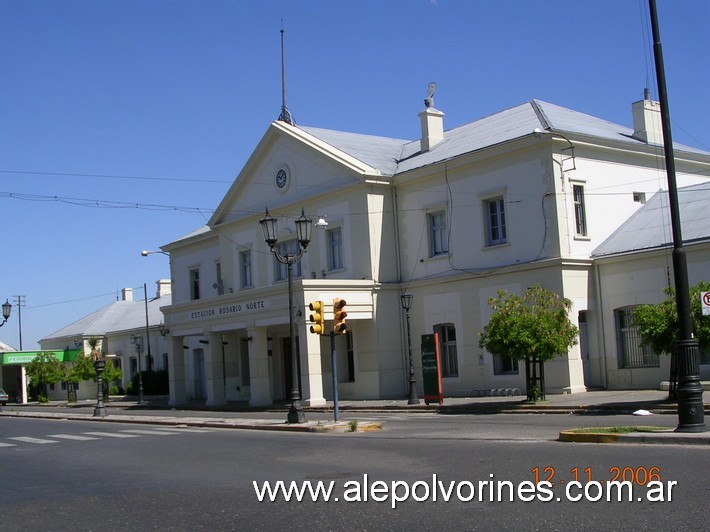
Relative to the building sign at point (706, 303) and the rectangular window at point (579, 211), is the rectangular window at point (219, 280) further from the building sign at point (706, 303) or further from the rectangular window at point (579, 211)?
the building sign at point (706, 303)

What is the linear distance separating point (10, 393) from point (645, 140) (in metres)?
56.1

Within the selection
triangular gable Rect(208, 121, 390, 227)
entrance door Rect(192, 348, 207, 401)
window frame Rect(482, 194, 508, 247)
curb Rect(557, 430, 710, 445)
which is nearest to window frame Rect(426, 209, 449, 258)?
window frame Rect(482, 194, 508, 247)

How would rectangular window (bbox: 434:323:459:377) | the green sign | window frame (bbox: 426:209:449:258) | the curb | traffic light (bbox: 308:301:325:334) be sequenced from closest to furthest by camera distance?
the curb < traffic light (bbox: 308:301:325:334) < the green sign < rectangular window (bbox: 434:323:459:377) < window frame (bbox: 426:209:449:258)

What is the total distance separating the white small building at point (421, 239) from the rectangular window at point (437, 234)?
70 millimetres

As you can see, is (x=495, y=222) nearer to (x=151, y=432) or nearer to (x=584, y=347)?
(x=584, y=347)

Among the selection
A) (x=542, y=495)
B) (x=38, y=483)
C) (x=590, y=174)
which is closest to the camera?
(x=542, y=495)

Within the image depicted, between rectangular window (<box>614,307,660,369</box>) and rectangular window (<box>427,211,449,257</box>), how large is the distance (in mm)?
7124

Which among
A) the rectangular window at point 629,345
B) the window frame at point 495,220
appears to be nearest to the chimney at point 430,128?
the window frame at point 495,220

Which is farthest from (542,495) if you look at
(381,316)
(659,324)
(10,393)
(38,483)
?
(10,393)

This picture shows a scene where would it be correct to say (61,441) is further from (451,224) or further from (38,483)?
(451,224)

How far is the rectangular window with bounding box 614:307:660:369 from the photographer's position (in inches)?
1137

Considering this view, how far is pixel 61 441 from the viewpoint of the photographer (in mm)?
22750

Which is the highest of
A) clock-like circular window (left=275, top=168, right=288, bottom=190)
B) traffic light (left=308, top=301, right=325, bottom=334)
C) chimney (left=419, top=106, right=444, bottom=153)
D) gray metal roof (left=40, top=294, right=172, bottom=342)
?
chimney (left=419, top=106, right=444, bottom=153)
